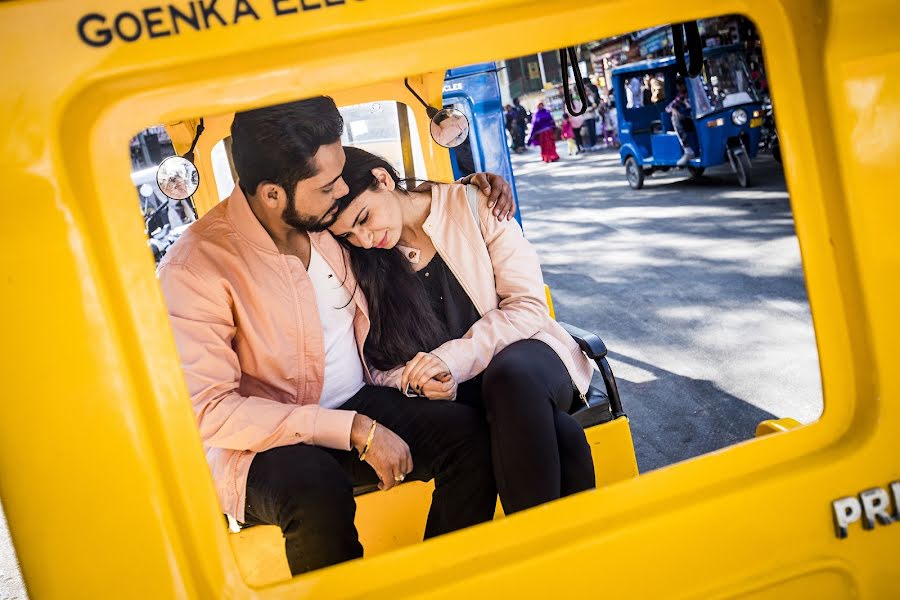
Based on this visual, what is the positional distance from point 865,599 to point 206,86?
143 centimetres

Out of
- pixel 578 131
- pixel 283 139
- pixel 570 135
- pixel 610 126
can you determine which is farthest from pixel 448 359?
pixel 610 126

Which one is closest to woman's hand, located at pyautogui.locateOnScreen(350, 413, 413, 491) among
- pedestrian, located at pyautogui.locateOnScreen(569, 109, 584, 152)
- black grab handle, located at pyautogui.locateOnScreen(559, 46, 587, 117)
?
black grab handle, located at pyautogui.locateOnScreen(559, 46, 587, 117)

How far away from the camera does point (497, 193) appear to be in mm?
2201

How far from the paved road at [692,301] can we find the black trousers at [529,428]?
0.78 m

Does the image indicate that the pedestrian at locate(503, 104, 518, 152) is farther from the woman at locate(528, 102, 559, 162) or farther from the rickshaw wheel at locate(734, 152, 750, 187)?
the rickshaw wheel at locate(734, 152, 750, 187)

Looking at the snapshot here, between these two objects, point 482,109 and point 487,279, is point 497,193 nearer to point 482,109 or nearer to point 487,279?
point 487,279

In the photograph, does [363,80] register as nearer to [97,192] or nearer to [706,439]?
[97,192]

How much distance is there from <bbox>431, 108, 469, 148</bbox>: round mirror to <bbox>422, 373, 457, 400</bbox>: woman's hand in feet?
3.31

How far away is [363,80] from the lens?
1157 millimetres

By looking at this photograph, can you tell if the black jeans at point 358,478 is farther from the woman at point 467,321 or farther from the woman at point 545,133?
the woman at point 545,133

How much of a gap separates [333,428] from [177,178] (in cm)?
72

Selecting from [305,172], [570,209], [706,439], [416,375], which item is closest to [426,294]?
[416,375]

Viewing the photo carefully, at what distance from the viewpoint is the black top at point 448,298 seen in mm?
2049

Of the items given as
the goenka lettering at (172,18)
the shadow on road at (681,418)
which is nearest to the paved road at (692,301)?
the shadow on road at (681,418)
